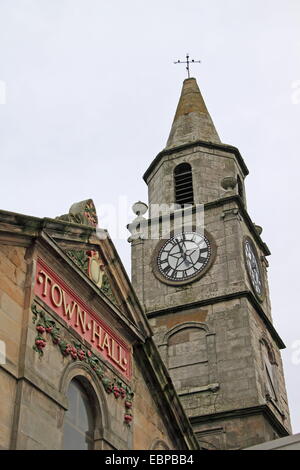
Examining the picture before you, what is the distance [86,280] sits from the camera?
19578 millimetres

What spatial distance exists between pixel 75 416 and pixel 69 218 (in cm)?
463

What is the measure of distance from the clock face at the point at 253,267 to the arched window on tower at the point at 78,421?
2003 cm

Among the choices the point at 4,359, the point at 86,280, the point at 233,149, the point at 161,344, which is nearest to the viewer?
the point at 4,359

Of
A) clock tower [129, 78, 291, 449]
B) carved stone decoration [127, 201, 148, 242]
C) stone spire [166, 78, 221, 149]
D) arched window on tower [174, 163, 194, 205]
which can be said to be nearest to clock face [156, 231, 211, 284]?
clock tower [129, 78, 291, 449]

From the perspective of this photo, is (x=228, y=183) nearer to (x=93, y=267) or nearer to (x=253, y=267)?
(x=253, y=267)

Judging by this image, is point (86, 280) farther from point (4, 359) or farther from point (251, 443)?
point (251, 443)

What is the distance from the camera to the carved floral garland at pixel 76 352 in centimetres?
1759

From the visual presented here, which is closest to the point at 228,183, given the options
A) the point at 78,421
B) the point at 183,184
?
the point at 183,184

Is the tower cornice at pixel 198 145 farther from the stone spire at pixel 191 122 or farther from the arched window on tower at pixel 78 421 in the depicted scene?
the arched window on tower at pixel 78 421

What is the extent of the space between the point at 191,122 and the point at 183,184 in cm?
438

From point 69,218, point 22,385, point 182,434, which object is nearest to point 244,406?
point 182,434

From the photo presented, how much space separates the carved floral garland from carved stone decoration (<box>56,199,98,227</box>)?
3133 mm

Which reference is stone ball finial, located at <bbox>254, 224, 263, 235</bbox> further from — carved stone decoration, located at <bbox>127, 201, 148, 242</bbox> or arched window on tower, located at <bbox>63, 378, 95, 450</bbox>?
arched window on tower, located at <bbox>63, 378, 95, 450</bbox>

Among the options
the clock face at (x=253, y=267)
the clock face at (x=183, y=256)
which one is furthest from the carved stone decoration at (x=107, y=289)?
the clock face at (x=253, y=267)
